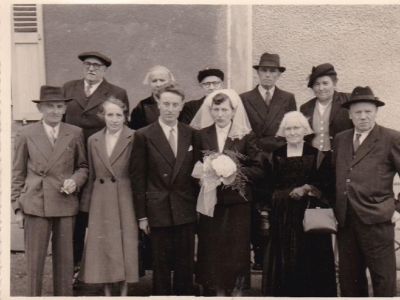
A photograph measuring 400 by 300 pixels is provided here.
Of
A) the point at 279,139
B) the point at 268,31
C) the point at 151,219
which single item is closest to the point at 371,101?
the point at 279,139

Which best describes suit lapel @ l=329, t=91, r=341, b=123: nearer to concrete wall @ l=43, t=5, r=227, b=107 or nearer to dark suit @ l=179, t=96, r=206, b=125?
dark suit @ l=179, t=96, r=206, b=125

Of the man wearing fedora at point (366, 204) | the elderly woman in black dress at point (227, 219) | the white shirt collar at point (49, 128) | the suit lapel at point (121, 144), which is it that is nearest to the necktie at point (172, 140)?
the elderly woman in black dress at point (227, 219)

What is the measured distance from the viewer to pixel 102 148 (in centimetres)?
348

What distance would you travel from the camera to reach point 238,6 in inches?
169

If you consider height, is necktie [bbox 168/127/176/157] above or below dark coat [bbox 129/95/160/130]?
below

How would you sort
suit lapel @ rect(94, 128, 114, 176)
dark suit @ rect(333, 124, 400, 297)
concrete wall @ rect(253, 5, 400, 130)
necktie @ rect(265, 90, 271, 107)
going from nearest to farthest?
dark suit @ rect(333, 124, 400, 297), suit lapel @ rect(94, 128, 114, 176), necktie @ rect(265, 90, 271, 107), concrete wall @ rect(253, 5, 400, 130)

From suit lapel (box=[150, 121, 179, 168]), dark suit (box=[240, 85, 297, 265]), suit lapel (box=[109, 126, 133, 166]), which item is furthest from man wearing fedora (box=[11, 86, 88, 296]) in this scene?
dark suit (box=[240, 85, 297, 265])

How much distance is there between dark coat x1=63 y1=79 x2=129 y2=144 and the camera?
150 inches

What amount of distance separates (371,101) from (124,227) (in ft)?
6.03

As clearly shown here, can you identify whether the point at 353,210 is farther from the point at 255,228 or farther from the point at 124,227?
the point at 124,227

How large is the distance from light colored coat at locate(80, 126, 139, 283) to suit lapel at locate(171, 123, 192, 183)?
0.34 m

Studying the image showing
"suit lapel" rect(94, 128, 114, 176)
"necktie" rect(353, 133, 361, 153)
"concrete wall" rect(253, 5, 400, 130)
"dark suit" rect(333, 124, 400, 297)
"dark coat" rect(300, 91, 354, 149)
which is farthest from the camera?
"concrete wall" rect(253, 5, 400, 130)

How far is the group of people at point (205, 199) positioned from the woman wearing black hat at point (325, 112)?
0.20m

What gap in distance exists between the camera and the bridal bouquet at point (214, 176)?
10.8ft
